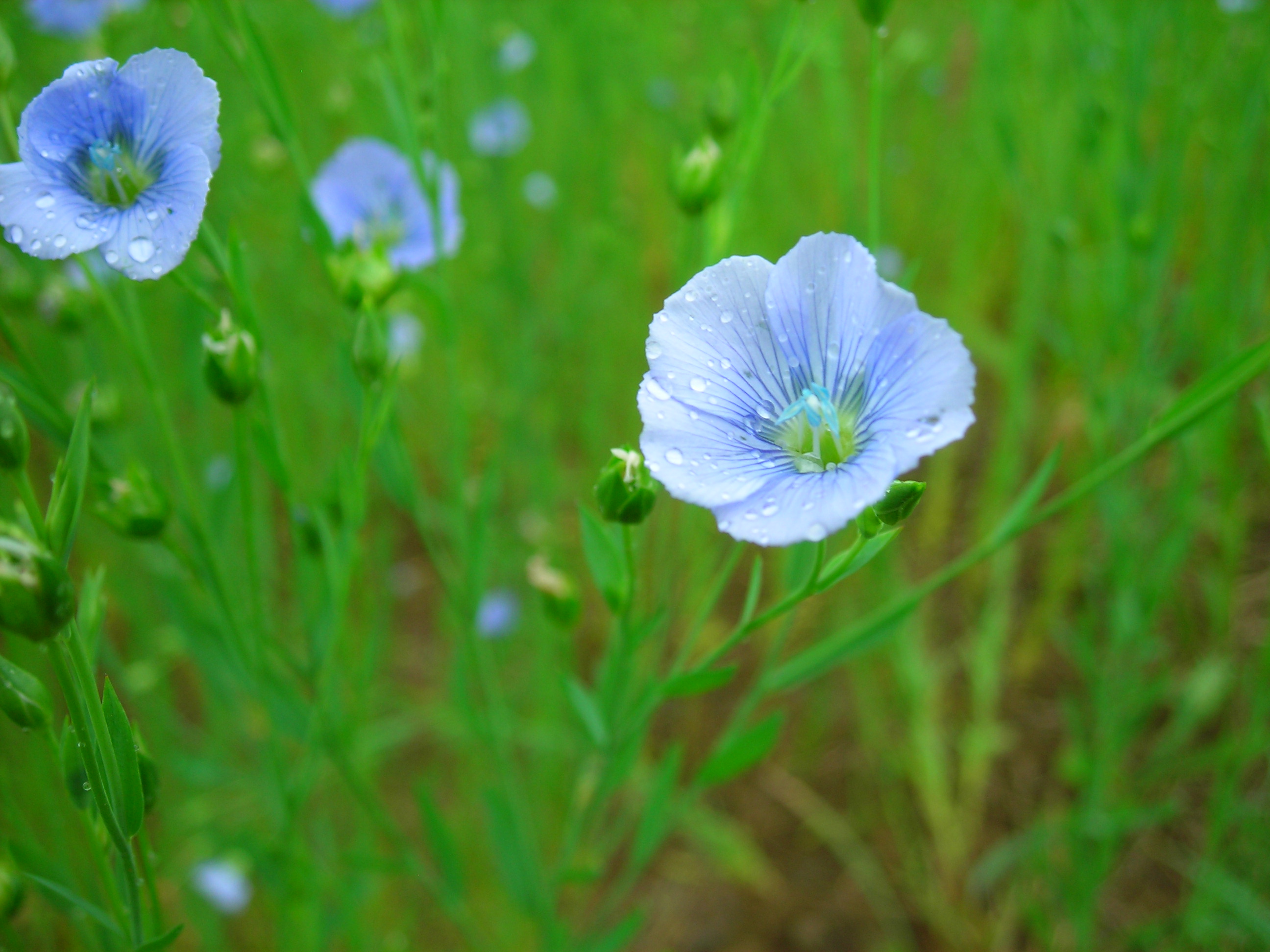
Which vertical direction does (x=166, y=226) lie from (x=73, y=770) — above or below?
above

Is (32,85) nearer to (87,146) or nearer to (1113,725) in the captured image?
(87,146)

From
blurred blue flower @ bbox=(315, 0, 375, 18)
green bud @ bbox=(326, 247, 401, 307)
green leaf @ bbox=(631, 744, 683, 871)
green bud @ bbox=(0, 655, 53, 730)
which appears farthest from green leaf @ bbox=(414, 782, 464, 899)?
blurred blue flower @ bbox=(315, 0, 375, 18)

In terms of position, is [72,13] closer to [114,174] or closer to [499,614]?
[114,174]

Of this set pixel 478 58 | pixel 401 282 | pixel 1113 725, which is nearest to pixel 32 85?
pixel 478 58

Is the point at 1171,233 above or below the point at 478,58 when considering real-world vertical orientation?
below

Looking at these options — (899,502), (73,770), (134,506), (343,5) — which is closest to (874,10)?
(899,502)

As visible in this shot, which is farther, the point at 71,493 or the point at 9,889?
the point at 9,889
